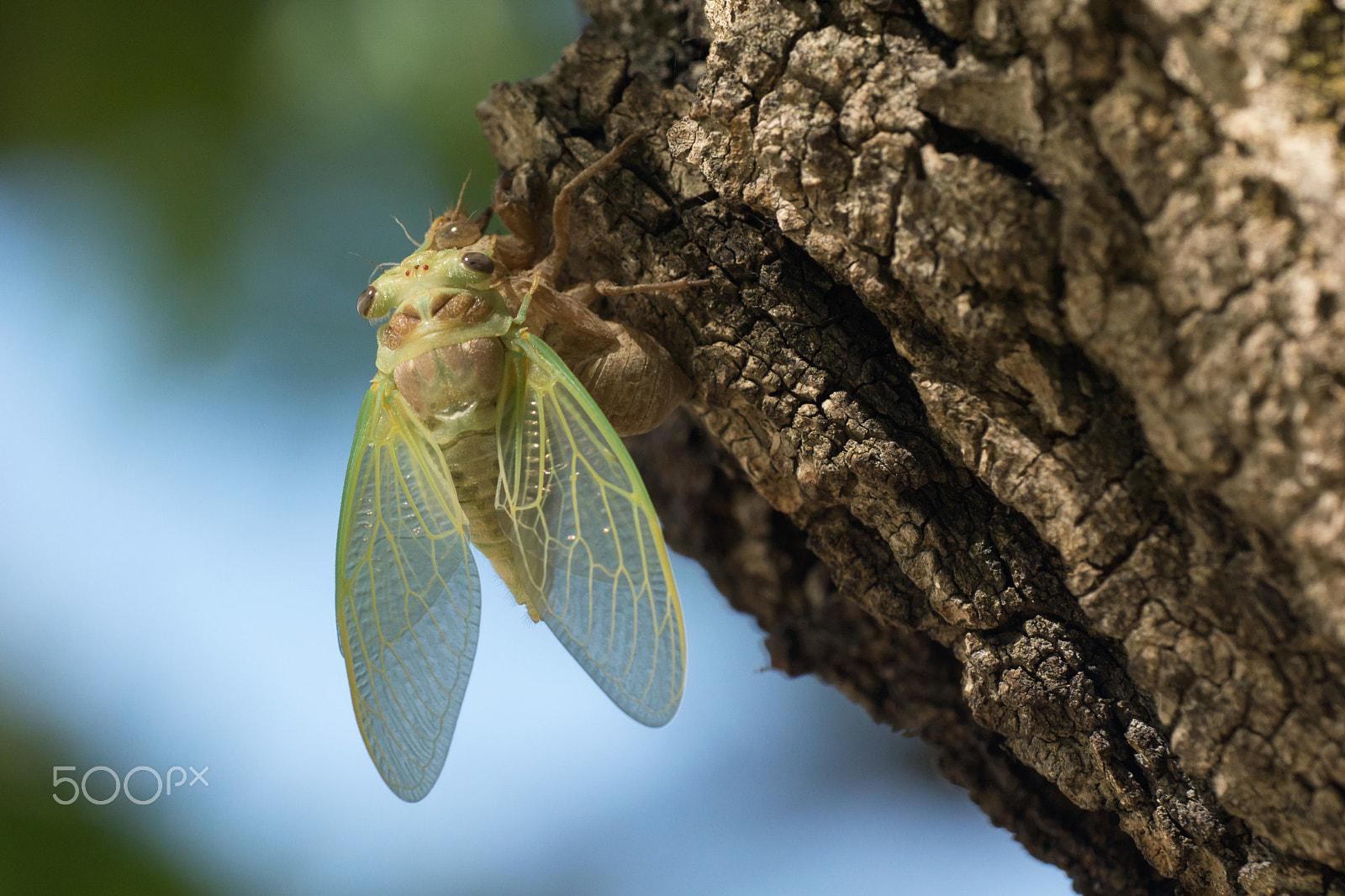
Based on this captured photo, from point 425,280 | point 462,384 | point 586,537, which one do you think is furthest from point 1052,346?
point 425,280

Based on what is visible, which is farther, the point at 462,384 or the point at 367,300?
the point at 367,300

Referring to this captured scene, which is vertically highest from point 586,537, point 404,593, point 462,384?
point 462,384

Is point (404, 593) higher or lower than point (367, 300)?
lower

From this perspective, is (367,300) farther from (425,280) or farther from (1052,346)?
(1052,346)

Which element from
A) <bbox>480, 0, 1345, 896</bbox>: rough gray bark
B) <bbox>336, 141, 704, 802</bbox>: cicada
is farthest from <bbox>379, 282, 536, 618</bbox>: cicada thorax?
<bbox>480, 0, 1345, 896</bbox>: rough gray bark

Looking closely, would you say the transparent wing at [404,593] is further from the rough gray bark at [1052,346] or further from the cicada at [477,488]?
the rough gray bark at [1052,346]

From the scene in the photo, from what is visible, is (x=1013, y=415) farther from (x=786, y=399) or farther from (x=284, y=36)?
(x=284, y=36)

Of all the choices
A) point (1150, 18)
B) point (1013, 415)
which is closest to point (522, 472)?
point (1013, 415)
